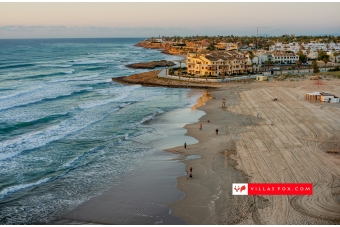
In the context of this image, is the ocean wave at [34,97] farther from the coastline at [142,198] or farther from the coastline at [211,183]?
the coastline at [142,198]

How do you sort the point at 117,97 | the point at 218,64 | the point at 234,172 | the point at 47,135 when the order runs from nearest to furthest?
the point at 234,172, the point at 47,135, the point at 117,97, the point at 218,64

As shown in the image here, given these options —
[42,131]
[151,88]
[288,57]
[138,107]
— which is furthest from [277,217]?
[288,57]

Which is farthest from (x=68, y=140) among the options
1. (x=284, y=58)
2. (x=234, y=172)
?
(x=284, y=58)

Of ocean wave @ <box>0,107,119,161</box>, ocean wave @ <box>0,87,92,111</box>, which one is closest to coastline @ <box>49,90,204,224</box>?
ocean wave @ <box>0,107,119,161</box>

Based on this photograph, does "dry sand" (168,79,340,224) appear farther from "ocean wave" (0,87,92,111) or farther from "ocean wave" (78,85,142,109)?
"ocean wave" (0,87,92,111)

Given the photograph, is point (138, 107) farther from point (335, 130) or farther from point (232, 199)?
point (232, 199)

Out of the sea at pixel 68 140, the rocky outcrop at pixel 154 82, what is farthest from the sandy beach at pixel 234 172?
the rocky outcrop at pixel 154 82

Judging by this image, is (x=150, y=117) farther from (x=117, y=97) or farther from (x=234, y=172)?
(x=234, y=172)
